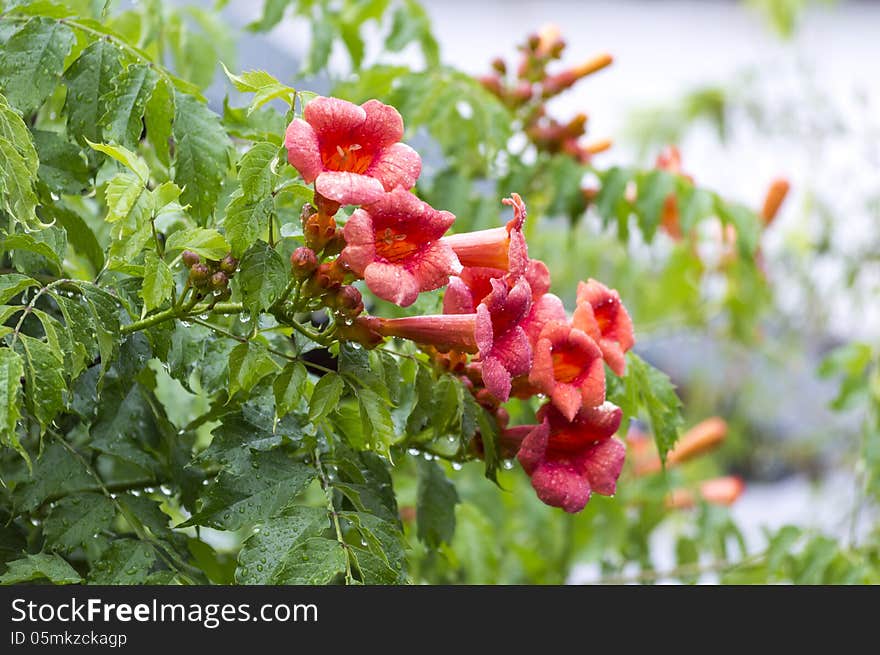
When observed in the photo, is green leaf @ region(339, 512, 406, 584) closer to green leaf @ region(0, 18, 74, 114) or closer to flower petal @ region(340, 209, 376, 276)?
flower petal @ region(340, 209, 376, 276)

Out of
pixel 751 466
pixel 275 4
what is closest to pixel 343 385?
pixel 275 4

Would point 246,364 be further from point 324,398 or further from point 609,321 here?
point 609,321

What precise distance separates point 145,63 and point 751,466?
6189 millimetres

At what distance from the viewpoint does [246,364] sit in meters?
1.15

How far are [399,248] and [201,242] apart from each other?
210 mm

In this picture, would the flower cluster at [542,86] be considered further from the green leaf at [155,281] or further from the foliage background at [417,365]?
the green leaf at [155,281]

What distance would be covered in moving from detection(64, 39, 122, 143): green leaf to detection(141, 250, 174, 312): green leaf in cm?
31

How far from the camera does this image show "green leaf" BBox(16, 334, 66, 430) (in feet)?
3.40

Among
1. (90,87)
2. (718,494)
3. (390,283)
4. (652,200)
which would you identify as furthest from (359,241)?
(718,494)

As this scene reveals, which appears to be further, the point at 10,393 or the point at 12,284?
the point at 12,284

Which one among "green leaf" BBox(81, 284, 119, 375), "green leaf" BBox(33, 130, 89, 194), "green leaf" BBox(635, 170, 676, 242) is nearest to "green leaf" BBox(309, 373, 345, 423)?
"green leaf" BBox(81, 284, 119, 375)

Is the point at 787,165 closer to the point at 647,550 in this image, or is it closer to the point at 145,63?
the point at 647,550

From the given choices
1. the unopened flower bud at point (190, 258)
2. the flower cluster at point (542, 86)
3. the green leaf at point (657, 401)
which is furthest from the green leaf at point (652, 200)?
the unopened flower bud at point (190, 258)
